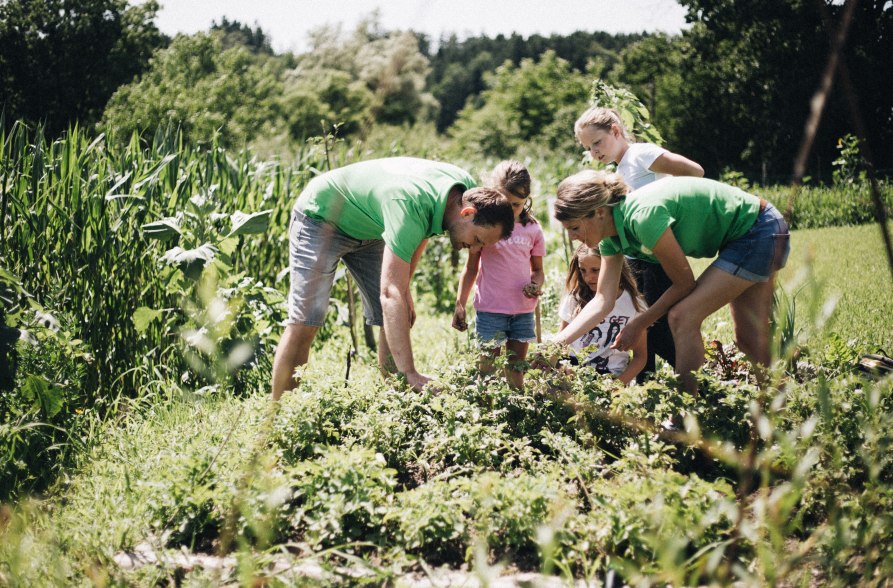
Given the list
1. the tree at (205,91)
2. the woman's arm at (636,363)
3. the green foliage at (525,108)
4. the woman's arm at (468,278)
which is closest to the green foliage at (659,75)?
the green foliage at (525,108)

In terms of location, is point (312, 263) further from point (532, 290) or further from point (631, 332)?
point (631, 332)

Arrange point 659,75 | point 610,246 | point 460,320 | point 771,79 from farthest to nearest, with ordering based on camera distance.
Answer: point 659,75
point 771,79
point 460,320
point 610,246

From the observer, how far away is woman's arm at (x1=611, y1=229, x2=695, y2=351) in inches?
104

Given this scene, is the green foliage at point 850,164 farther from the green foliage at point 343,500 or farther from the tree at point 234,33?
the tree at point 234,33

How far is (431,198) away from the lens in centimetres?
281

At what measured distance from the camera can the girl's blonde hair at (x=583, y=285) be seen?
363 centimetres

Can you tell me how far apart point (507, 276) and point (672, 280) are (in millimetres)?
1045

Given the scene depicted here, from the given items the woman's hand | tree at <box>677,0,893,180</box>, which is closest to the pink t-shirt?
the woman's hand

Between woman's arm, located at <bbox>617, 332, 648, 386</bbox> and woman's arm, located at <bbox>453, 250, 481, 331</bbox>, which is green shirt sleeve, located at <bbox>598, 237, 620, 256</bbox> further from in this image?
woman's arm, located at <bbox>453, 250, 481, 331</bbox>

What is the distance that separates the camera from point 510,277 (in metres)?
3.57

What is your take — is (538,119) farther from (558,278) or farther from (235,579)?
(235,579)

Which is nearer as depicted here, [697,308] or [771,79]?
[697,308]

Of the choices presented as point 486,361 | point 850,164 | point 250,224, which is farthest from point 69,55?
point 486,361

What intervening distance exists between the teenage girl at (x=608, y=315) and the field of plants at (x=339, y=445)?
0.53m
